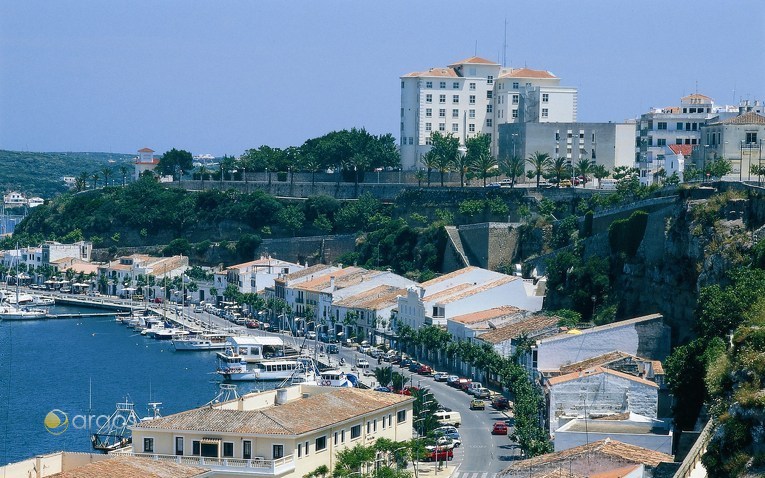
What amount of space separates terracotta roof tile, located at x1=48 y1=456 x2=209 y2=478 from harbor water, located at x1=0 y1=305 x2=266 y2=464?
62.7 feet

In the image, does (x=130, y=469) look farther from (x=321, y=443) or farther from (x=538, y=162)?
(x=538, y=162)

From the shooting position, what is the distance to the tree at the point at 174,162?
427ft

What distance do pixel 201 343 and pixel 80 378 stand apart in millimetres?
11769

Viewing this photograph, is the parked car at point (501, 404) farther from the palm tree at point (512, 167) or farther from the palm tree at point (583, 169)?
the palm tree at point (512, 167)

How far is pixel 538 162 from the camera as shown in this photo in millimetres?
92625

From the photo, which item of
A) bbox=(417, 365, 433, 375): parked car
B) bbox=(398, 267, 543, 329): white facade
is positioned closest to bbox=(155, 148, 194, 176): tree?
bbox=(398, 267, 543, 329): white facade

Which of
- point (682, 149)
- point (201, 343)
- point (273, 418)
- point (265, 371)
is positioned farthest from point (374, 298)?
→ point (273, 418)

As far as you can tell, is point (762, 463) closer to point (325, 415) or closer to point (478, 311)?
point (325, 415)

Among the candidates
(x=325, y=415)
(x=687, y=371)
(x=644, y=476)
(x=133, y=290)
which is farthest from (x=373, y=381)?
(x=133, y=290)

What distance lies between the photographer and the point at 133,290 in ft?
365

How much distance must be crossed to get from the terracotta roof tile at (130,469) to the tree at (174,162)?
98.8 m

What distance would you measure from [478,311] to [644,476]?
4222 cm

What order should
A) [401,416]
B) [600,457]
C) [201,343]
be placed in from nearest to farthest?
[600,457], [401,416], [201,343]

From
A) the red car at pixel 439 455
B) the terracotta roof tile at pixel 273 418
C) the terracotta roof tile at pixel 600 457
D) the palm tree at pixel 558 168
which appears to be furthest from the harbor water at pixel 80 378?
the palm tree at pixel 558 168
